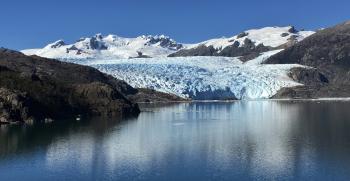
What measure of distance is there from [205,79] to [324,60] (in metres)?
62.0

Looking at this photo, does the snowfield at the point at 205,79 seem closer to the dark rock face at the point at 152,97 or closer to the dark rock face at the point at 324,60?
the dark rock face at the point at 152,97

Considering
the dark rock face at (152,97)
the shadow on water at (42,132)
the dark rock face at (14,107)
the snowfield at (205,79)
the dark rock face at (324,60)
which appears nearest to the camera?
the shadow on water at (42,132)

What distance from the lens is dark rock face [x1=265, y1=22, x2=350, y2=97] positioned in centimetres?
14945

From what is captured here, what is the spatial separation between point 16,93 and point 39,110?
4.91 metres

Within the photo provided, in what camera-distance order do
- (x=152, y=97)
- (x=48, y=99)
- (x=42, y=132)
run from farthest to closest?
(x=152, y=97)
(x=48, y=99)
(x=42, y=132)

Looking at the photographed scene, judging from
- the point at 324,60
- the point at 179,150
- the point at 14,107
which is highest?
the point at 324,60

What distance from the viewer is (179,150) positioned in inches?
1873

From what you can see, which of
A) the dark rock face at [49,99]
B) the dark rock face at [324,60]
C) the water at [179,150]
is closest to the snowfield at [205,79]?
the dark rock face at [324,60]

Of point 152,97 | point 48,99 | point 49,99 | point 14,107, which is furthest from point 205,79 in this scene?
point 14,107

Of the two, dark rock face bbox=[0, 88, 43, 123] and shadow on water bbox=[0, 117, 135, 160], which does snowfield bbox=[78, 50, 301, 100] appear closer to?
shadow on water bbox=[0, 117, 135, 160]

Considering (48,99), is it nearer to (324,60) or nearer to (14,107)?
(14,107)

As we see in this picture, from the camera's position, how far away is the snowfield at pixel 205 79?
135 metres

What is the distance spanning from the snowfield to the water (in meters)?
60.8

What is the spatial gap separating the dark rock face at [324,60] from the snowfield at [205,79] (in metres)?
8.68
